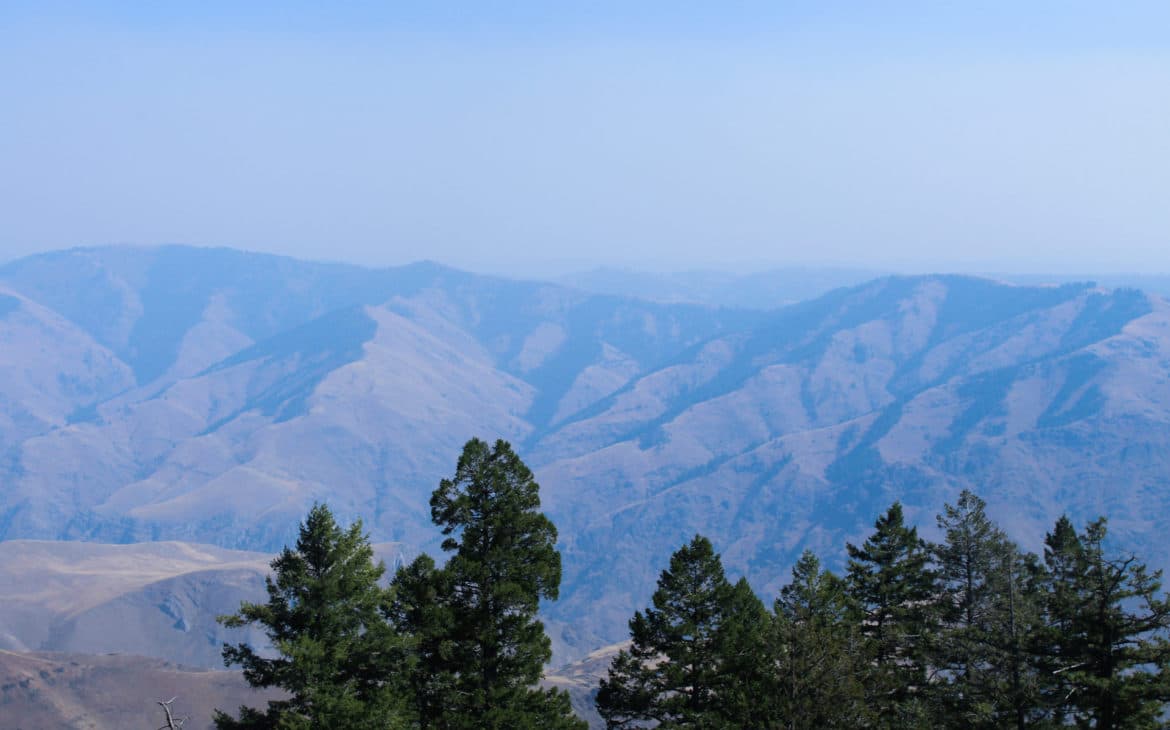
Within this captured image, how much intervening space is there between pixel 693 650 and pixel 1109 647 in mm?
12194

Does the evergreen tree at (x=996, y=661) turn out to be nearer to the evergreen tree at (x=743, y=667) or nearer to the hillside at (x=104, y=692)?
the evergreen tree at (x=743, y=667)

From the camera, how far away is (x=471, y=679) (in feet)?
102

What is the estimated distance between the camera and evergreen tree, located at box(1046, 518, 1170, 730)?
→ 91.0 ft

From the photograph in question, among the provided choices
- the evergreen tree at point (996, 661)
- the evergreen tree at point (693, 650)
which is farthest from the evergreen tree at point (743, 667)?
the evergreen tree at point (996, 661)

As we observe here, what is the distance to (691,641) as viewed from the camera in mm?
33781

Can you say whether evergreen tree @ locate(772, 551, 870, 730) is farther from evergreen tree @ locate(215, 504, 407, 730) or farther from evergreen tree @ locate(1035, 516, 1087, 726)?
evergreen tree @ locate(215, 504, 407, 730)

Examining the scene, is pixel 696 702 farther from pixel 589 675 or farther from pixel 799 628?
pixel 589 675

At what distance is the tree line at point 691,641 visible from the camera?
27.6 m

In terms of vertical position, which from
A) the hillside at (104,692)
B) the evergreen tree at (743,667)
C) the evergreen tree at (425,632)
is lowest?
the hillside at (104,692)

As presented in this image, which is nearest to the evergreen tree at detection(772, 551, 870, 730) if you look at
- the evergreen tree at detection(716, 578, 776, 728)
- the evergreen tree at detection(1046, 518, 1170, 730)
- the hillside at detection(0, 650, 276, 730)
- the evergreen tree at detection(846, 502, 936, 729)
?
the evergreen tree at detection(716, 578, 776, 728)

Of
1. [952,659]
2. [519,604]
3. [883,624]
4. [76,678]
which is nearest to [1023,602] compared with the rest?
[952,659]

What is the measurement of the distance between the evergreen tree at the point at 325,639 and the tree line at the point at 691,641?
0.19 ft

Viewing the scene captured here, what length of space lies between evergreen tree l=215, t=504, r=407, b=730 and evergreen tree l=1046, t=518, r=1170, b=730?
1855cm

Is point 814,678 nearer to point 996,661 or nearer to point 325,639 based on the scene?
point 996,661
